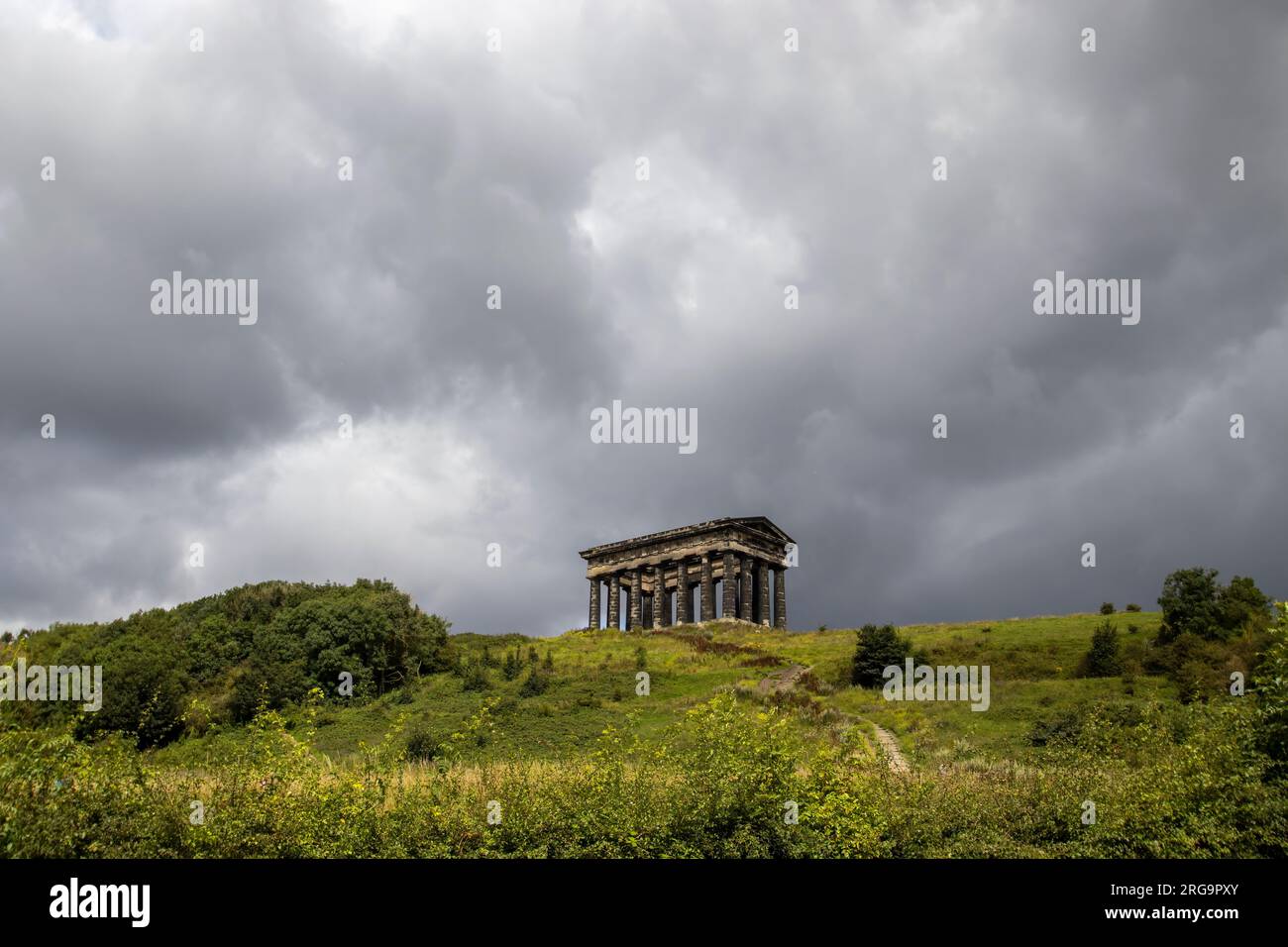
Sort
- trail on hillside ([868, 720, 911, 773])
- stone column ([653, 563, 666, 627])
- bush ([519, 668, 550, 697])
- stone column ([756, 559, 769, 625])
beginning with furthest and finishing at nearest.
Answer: stone column ([653, 563, 666, 627]) → stone column ([756, 559, 769, 625]) → bush ([519, 668, 550, 697]) → trail on hillside ([868, 720, 911, 773])

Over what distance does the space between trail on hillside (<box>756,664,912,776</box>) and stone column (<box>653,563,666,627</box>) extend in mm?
27906

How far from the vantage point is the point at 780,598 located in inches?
3066

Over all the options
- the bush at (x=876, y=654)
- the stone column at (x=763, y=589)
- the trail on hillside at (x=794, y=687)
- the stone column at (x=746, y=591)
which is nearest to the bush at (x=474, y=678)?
the trail on hillside at (x=794, y=687)

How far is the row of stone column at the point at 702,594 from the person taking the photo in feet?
241

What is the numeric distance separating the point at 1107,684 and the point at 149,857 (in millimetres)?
35759

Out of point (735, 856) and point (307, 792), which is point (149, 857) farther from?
point (735, 856)

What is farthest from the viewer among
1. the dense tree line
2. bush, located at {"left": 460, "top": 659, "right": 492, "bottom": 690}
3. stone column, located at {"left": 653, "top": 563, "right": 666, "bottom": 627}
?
stone column, located at {"left": 653, "top": 563, "right": 666, "bottom": 627}

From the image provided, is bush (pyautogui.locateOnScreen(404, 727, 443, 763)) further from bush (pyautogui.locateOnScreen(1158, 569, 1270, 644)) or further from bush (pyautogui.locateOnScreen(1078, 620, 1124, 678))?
bush (pyautogui.locateOnScreen(1158, 569, 1270, 644))

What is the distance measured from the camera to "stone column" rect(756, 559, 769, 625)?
7588cm

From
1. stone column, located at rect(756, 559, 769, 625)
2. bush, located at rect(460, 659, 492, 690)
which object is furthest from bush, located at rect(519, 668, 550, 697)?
stone column, located at rect(756, 559, 769, 625)

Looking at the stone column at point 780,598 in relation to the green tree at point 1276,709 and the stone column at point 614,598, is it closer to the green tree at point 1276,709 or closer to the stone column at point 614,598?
the stone column at point 614,598

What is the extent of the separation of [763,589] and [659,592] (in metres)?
8.73

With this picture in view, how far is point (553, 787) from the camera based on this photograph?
1739 cm
